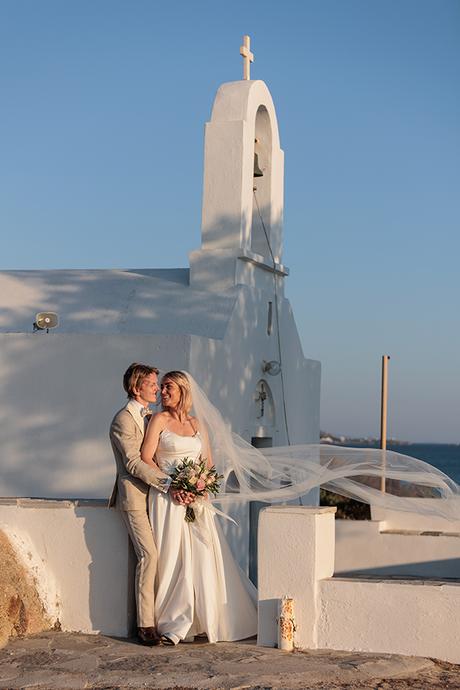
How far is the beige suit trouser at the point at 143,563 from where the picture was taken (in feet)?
28.2

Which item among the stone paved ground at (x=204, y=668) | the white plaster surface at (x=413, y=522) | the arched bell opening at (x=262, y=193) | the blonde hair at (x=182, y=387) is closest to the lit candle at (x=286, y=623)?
the stone paved ground at (x=204, y=668)

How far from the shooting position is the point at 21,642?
8.48m

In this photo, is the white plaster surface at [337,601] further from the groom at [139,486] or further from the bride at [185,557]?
the groom at [139,486]

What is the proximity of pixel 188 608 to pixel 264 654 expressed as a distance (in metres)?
0.76

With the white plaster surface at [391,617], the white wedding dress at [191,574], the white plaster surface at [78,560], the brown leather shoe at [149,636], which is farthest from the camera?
the white plaster surface at [78,560]

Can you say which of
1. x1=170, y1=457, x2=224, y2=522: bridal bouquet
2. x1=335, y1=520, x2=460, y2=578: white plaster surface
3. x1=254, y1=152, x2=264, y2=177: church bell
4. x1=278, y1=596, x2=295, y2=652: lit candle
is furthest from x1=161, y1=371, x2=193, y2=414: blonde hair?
x1=254, y1=152, x2=264, y2=177: church bell

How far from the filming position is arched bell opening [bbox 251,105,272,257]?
16734 mm

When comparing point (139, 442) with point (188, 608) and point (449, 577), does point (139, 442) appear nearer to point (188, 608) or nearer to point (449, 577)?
point (188, 608)

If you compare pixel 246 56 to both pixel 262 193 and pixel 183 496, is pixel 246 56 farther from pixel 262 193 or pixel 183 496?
pixel 183 496

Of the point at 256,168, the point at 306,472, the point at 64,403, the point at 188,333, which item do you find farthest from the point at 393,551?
the point at 256,168

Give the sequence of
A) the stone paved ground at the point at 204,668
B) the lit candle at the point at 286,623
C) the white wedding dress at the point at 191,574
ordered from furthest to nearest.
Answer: the white wedding dress at the point at 191,574 → the lit candle at the point at 286,623 → the stone paved ground at the point at 204,668

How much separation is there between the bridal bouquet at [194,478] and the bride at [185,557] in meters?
0.07

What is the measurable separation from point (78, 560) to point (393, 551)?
4705mm

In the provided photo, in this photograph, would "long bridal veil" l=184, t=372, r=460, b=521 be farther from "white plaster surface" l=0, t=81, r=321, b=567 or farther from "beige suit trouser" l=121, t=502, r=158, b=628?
"white plaster surface" l=0, t=81, r=321, b=567
